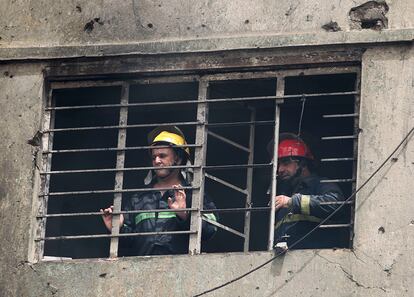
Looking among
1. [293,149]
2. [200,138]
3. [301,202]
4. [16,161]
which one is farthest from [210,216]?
[16,161]

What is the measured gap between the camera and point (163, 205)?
1177 cm

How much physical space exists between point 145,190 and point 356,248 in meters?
1.75

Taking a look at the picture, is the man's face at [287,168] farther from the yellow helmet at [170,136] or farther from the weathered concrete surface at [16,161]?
the weathered concrete surface at [16,161]

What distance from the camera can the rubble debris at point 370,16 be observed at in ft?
37.7

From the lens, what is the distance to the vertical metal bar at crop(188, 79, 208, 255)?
11.3 meters

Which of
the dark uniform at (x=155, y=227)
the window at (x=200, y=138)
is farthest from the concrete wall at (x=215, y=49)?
the dark uniform at (x=155, y=227)

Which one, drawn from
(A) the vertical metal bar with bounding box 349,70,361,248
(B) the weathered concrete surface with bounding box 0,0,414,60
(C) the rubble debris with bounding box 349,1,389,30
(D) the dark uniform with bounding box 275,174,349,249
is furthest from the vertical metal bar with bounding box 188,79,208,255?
(C) the rubble debris with bounding box 349,1,389,30

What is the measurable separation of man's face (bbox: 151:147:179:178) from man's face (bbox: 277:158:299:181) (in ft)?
2.79

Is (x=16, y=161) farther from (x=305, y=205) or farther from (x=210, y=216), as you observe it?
(x=305, y=205)

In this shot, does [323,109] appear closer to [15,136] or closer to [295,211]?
[295,211]

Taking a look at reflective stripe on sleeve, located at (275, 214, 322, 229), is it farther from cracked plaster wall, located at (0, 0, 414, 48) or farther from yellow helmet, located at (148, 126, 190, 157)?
cracked plaster wall, located at (0, 0, 414, 48)

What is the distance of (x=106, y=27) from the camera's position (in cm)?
1201

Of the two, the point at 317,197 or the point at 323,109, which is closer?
the point at 317,197

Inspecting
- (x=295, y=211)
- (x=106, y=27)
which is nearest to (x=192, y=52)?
(x=106, y=27)
